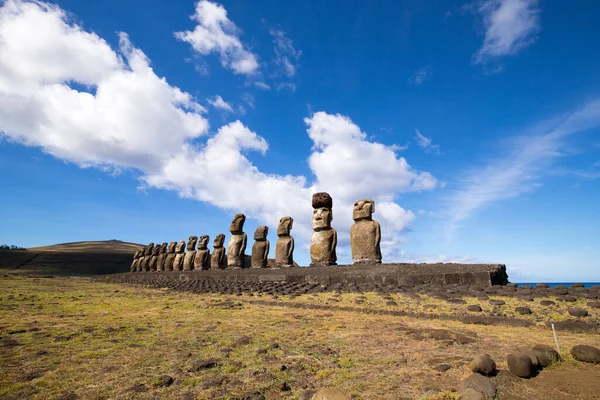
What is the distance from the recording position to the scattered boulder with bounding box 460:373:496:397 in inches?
109

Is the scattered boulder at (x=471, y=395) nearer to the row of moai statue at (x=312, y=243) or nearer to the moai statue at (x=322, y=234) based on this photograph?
the row of moai statue at (x=312, y=243)

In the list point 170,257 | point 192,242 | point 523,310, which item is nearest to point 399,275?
point 523,310

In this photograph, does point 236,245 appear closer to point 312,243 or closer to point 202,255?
point 202,255

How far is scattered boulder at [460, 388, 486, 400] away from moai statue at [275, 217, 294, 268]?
14.4m

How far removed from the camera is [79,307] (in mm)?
9086

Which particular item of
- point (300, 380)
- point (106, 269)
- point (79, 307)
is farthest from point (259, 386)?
point (106, 269)

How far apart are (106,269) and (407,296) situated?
177 ft

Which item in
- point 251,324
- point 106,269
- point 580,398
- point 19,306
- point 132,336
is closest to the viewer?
point 580,398

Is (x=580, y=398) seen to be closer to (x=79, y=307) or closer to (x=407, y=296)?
(x=407, y=296)

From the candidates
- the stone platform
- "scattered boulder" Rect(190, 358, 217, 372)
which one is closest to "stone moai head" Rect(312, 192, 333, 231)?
the stone platform

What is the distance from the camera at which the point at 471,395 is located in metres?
2.63

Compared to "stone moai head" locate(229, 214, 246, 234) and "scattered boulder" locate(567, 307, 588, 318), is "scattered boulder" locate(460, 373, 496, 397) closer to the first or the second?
"scattered boulder" locate(567, 307, 588, 318)

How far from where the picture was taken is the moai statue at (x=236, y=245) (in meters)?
21.2

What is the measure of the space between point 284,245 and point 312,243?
2227 mm
